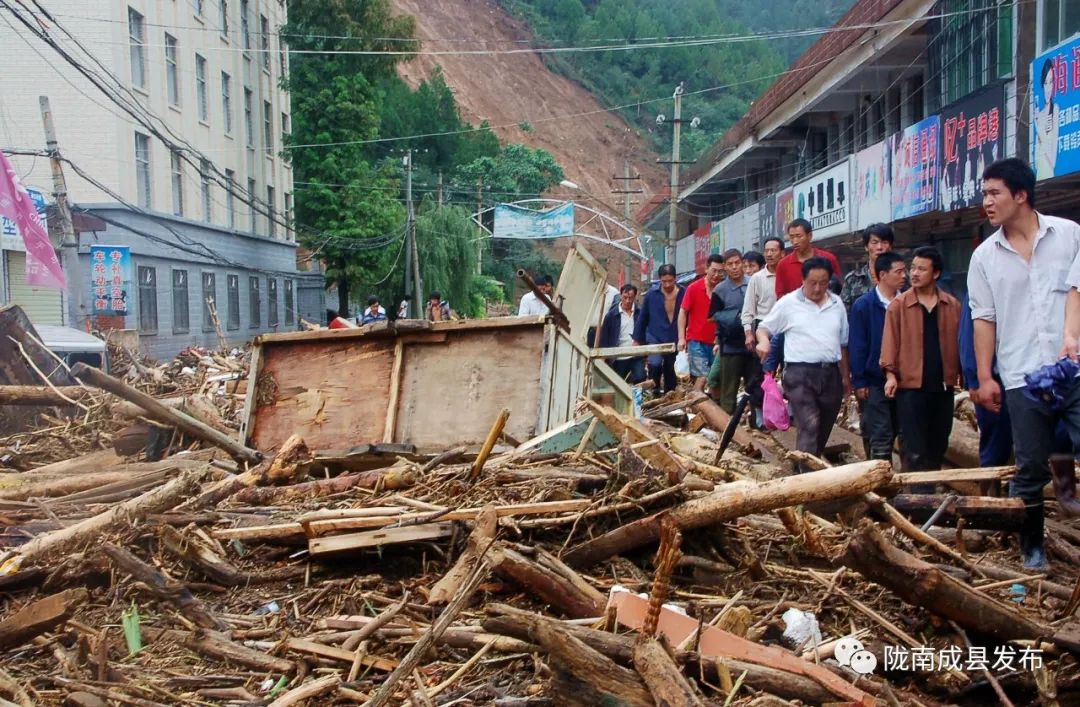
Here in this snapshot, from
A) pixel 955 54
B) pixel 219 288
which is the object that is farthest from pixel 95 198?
pixel 955 54

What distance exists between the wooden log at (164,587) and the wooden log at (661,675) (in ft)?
6.80

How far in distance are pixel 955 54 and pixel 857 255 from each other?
986 cm

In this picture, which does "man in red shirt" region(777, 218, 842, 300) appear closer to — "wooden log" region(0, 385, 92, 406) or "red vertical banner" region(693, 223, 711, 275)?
"wooden log" region(0, 385, 92, 406)

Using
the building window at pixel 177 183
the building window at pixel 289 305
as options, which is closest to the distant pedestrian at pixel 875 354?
the building window at pixel 177 183

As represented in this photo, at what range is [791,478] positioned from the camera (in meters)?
3.97

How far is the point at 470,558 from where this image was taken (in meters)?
4.44

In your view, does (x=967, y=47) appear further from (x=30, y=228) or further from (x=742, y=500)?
(x=30, y=228)

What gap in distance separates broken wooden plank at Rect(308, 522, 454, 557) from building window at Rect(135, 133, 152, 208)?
90.2 feet

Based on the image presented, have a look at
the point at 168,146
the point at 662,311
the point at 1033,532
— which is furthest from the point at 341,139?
the point at 1033,532

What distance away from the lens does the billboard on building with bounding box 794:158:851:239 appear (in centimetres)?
1911

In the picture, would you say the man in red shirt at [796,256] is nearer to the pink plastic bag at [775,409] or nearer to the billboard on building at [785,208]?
the pink plastic bag at [775,409]

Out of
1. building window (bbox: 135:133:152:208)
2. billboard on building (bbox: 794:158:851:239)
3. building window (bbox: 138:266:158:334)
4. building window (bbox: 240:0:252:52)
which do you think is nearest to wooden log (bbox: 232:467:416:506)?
billboard on building (bbox: 794:158:851:239)

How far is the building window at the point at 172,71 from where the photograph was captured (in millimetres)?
32344

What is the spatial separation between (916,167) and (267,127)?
3443cm
